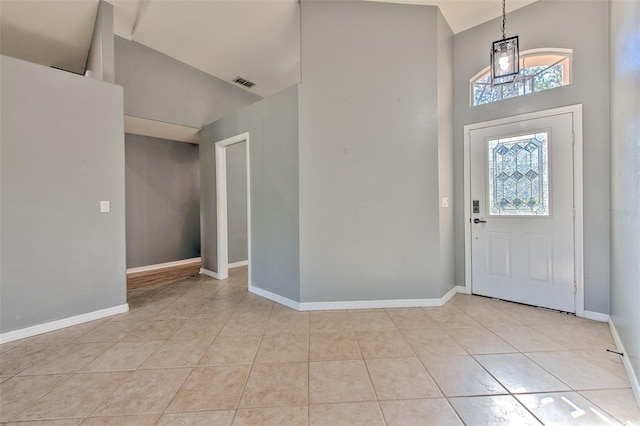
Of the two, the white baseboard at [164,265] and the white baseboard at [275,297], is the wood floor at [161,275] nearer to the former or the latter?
the white baseboard at [164,265]

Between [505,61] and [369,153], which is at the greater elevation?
[505,61]

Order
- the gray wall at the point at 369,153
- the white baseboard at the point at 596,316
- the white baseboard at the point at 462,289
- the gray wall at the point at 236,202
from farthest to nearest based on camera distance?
1. the gray wall at the point at 236,202
2. the white baseboard at the point at 462,289
3. the gray wall at the point at 369,153
4. the white baseboard at the point at 596,316

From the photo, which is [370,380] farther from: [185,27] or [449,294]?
[185,27]

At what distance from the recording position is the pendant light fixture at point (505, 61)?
7.11 feet

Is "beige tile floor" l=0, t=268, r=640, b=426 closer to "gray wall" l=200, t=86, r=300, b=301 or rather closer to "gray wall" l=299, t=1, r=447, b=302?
"gray wall" l=299, t=1, r=447, b=302

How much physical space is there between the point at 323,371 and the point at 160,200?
5192 mm

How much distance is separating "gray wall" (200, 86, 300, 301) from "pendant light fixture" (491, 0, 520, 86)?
6.42 feet

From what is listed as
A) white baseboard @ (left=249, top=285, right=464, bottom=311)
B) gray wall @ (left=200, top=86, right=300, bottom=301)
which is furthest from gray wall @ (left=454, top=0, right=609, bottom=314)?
gray wall @ (left=200, top=86, right=300, bottom=301)

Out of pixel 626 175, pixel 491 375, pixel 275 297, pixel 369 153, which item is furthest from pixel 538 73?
pixel 275 297

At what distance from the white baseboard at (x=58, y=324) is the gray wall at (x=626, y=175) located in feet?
14.7

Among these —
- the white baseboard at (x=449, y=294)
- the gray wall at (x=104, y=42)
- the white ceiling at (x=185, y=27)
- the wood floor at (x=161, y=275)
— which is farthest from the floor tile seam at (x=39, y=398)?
the white ceiling at (x=185, y=27)

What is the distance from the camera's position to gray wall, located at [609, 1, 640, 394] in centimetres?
176

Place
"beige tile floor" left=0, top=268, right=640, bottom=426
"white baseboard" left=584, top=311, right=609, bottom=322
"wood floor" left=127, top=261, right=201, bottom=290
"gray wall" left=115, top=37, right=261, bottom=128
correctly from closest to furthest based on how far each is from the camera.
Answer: "beige tile floor" left=0, top=268, right=640, bottom=426
"white baseboard" left=584, top=311, right=609, bottom=322
"gray wall" left=115, top=37, right=261, bottom=128
"wood floor" left=127, top=261, right=201, bottom=290

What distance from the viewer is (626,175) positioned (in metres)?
2.03
